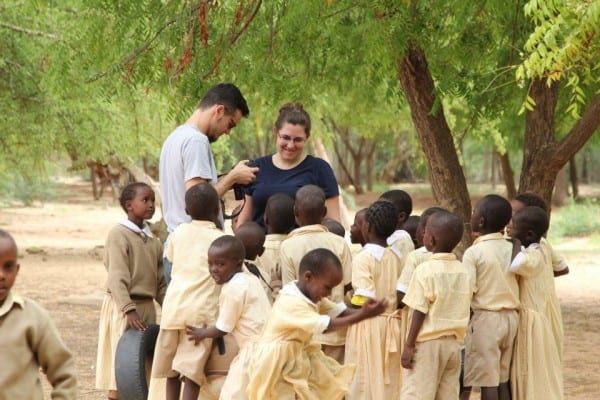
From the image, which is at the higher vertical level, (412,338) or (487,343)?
(412,338)

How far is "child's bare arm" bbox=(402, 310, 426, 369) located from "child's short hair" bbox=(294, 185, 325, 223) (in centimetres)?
77

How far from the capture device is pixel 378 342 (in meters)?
6.15

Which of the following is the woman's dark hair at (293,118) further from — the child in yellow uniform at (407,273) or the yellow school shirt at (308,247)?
the child in yellow uniform at (407,273)

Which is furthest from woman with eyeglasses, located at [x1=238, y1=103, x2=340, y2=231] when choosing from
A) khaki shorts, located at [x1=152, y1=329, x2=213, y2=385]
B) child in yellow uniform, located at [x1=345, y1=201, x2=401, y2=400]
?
khaki shorts, located at [x1=152, y1=329, x2=213, y2=385]

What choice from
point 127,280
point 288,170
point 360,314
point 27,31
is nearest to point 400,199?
point 288,170

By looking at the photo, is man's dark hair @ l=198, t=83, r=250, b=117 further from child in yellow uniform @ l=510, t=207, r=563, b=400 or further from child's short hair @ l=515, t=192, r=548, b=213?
child's short hair @ l=515, t=192, r=548, b=213

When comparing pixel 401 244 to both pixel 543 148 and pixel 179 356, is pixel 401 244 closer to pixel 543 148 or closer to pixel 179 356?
pixel 179 356

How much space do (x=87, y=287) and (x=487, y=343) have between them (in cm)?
1064

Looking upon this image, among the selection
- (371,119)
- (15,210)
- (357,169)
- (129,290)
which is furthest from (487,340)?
(357,169)

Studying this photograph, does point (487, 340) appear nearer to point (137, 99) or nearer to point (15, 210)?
point (137, 99)

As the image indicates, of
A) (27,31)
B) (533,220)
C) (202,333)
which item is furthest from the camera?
(27,31)

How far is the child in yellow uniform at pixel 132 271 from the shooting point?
6.44 m

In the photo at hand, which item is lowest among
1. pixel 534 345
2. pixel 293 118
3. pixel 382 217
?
pixel 534 345

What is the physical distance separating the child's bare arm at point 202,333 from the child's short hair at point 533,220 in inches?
81.8
